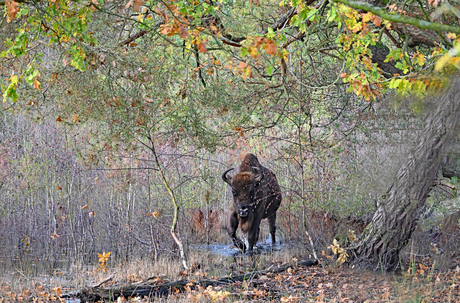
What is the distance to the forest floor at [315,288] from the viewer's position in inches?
240

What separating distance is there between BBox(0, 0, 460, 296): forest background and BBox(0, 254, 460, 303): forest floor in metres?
0.62

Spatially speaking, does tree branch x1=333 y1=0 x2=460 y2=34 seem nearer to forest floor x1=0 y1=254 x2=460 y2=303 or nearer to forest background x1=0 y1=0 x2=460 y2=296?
forest background x1=0 y1=0 x2=460 y2=296

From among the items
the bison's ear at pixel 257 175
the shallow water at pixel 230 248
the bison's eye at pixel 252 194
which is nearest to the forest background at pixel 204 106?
the shallow water at pixel 230 248

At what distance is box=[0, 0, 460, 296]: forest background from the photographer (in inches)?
241

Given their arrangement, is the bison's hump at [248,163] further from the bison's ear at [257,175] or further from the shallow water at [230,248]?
the shallow water at [230,248]

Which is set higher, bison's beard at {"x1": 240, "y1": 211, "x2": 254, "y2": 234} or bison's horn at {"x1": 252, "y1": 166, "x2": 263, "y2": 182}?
bison's horn at {"x1": 252, "y1": 166, "x2": 263, "y2": 182}

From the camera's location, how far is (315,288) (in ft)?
23.1

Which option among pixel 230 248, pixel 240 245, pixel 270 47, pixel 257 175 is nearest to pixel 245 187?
pixel 257 175

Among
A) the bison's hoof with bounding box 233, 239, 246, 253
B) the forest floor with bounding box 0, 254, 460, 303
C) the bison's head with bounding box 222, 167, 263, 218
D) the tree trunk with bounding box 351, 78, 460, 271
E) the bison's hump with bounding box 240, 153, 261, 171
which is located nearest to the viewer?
the forest floor with bounding box 0, 254, 460, 303

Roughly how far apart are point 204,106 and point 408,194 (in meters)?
4.01

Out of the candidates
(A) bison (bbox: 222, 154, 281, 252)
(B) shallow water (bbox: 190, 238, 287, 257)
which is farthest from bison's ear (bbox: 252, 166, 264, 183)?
(B) shallow water (bbox: 190, 238, 287, 257)

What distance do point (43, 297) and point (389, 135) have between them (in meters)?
5.94

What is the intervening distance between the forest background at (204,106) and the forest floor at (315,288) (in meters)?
0.62

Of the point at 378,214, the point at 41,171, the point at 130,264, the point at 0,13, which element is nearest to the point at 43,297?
the point at 130,264
